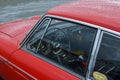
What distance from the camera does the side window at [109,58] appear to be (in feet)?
8.57

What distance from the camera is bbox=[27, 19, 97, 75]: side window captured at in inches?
113

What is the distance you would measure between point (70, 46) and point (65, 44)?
77 millimetres

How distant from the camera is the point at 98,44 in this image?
2.68 meters

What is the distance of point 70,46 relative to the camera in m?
3.12

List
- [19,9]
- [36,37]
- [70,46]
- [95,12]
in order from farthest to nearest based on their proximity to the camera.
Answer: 1. [19,9]
2. [36,37]
3. [70,46]
4. [95,12]

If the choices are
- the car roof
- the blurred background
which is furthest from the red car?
the blurred background

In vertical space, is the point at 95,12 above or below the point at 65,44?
above

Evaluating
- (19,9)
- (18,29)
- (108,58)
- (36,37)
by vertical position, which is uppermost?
(108,58)

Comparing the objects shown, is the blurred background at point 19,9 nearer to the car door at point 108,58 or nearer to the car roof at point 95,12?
the car roof at point 95,12

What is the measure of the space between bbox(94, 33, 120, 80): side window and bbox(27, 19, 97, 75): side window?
0.12 m

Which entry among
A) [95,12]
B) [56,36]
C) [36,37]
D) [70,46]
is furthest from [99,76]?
[36,37]

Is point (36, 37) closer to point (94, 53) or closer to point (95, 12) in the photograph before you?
point (95, 12)

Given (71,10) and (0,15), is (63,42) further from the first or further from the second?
(0,15)

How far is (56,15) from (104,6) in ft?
1.72
